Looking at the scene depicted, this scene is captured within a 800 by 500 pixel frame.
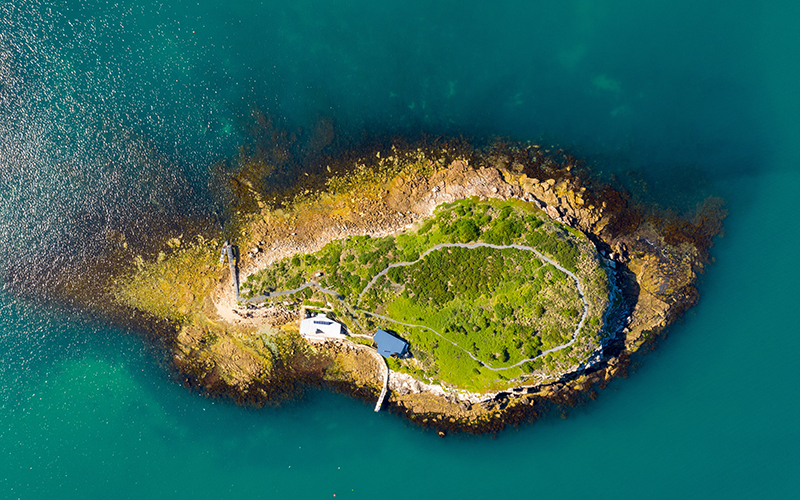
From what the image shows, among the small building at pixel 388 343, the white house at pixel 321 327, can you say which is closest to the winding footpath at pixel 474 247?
the small building at pixel 388 343

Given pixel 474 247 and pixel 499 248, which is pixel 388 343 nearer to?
pixel 474 247

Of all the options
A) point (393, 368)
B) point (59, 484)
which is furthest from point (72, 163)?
point (393, 368)

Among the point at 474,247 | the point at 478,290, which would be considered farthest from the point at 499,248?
the point at 478,290

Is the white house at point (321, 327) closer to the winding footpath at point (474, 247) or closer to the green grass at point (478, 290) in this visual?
the green grass at point (478, 290)

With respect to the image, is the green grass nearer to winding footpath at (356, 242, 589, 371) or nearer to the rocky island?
the rocky island

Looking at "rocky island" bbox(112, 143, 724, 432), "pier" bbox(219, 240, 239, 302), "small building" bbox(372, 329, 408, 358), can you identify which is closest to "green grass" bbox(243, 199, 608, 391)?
"rocky island" bbox(112, 143, 724, 432)
